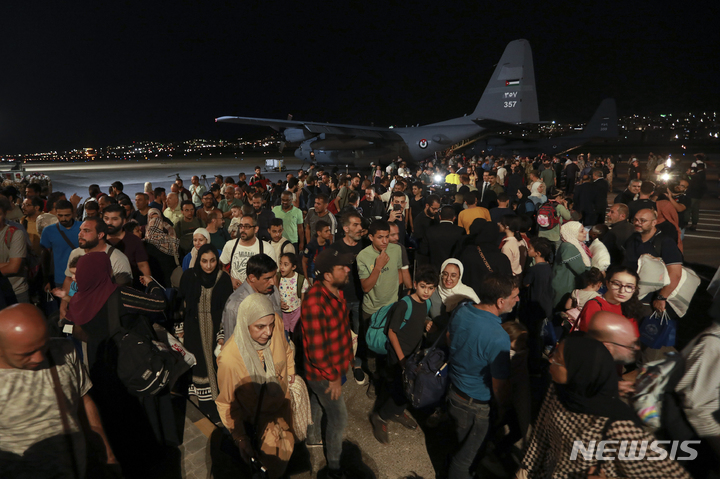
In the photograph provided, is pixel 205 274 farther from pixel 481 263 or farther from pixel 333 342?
pixel 481 263

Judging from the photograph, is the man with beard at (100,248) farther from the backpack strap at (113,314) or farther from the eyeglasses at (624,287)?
the eyeglasses at (624,287)

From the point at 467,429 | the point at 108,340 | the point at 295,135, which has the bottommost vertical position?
the point at 467,429

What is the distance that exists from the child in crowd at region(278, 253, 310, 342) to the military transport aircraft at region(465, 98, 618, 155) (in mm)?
29282

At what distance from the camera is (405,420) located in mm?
3814

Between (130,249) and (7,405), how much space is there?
2899 mm

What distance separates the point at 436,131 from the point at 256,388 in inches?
931

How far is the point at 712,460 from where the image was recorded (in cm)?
241

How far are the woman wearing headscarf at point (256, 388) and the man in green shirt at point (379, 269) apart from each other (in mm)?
1737

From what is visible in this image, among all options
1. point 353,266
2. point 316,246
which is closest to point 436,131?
point 316,246

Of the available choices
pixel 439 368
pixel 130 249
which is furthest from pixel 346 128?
pixel 439 368

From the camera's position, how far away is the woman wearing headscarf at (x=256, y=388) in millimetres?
2424

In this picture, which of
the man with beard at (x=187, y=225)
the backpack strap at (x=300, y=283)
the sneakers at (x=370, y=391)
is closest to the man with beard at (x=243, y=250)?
the backpack strap at (x=300, y=283)

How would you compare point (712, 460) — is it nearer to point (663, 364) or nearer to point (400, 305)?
point (663, 364)

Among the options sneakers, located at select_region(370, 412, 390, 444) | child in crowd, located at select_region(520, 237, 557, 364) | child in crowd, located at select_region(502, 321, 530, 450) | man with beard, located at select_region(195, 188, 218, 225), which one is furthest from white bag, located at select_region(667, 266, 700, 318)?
man with beard, located at select_region(195, 188, 218, 225)
